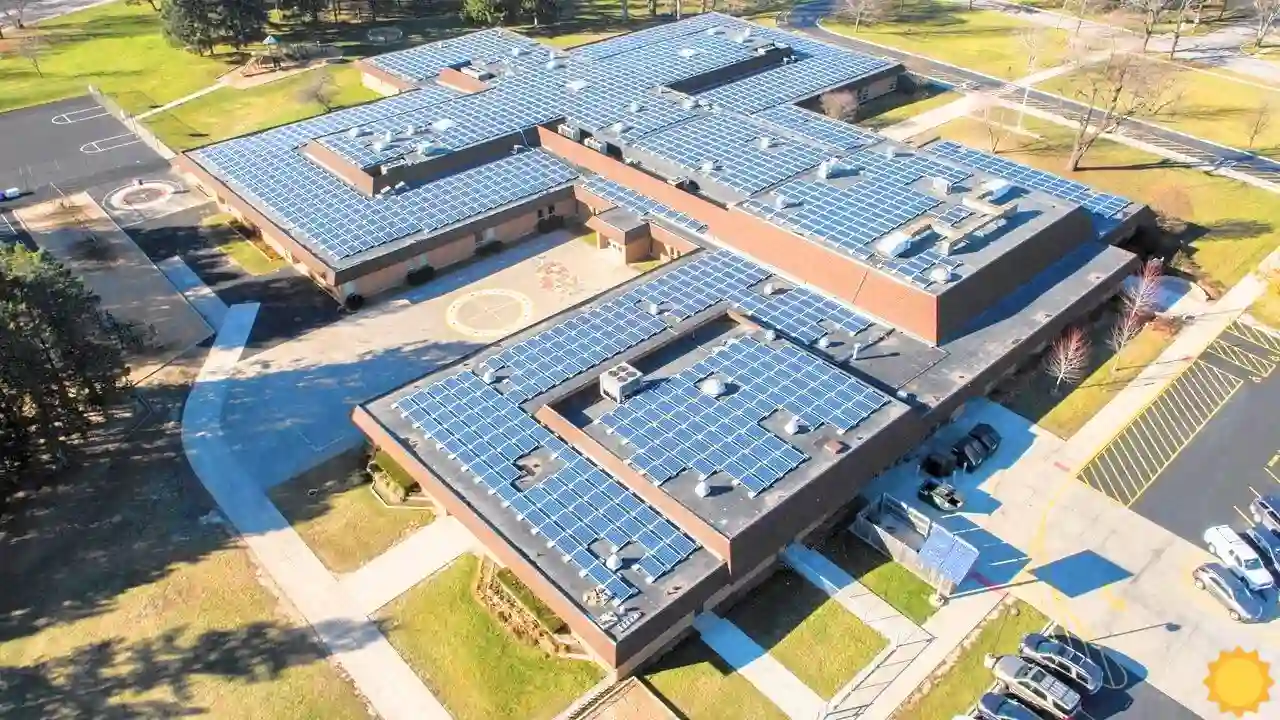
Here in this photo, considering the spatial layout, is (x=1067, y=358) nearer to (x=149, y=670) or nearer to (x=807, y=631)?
(x=807, y=631)

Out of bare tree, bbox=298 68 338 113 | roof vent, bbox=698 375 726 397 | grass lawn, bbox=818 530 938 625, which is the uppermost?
bare tree, bbox=298 68 338 113

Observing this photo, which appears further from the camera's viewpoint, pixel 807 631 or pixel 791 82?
pixel 791 82

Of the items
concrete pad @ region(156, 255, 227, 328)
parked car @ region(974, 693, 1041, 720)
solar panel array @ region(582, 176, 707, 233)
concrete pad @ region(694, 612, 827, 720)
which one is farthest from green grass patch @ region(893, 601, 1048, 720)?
concrete pad @ region(156, 255, 227, 328)

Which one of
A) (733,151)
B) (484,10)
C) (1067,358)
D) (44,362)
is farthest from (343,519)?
(484,10)

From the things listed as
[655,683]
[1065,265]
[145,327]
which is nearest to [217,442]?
[145,327]

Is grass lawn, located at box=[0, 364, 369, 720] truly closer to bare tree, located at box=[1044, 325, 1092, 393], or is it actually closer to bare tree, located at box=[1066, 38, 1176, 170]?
bare tree, located at box=[1044, 325, 1092, 393]

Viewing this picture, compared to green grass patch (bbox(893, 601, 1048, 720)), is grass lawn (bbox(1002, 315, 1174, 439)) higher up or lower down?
higher up
